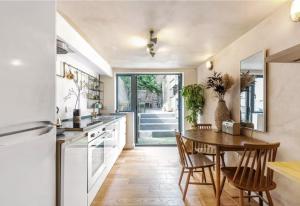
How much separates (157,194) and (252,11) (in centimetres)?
252

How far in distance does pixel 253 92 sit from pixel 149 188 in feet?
6.43

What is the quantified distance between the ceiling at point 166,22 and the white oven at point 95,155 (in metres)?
1.34

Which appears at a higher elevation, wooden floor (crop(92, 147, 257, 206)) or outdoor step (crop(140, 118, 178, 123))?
outdoor step (crop(140, 118, 178, 123))

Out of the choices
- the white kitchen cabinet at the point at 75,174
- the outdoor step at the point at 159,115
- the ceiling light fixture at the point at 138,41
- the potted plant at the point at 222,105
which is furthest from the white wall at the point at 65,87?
the outdoor step at the point at 159,115

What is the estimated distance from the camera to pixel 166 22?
8.57 ft

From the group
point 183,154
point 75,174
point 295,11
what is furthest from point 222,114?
point 75,174

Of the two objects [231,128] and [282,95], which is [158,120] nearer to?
[231,128]

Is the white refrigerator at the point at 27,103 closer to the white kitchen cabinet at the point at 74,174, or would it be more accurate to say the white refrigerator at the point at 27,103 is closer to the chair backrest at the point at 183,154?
the white kitchen cabinet at the point at 74,174

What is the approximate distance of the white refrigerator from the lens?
0.90 meters

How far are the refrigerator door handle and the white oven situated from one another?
1.14m

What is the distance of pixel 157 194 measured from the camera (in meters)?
2.86

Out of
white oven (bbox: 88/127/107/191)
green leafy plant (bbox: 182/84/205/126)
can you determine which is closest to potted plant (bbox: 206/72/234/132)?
green leafy plant (bbox: 182/84/205/126)

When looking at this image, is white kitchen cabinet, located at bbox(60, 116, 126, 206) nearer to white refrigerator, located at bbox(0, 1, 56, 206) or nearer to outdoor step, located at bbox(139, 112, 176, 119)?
white refrigerator, located at bbox(0, 1, 56, 206)

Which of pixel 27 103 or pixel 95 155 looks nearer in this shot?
pixel 27 103
